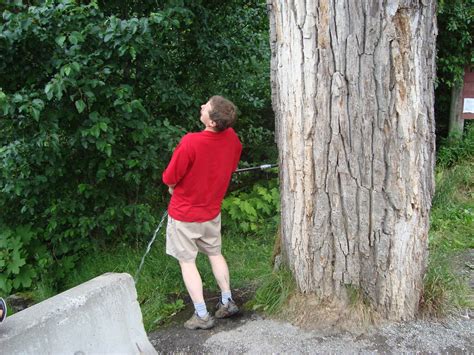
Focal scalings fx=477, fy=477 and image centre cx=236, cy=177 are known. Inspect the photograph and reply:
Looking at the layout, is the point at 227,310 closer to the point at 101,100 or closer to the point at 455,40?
the point at 101,100

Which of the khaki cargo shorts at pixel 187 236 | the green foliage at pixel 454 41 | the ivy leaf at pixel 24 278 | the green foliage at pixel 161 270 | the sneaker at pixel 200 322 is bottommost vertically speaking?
the ivy leaf at pixel 24 278

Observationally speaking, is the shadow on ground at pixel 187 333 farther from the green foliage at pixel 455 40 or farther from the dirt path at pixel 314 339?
the green foliage at pixel 455 40

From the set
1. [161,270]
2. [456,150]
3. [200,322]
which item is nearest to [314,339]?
[200,322]

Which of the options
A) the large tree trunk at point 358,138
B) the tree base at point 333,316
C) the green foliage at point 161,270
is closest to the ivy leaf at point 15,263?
the green foliage at point 161,270

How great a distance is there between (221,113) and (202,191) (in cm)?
56

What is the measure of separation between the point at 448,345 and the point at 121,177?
3.23 meters

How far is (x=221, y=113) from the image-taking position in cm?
313

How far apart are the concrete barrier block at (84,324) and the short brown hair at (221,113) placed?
1146 millimetres

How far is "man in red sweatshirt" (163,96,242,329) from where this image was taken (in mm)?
3152

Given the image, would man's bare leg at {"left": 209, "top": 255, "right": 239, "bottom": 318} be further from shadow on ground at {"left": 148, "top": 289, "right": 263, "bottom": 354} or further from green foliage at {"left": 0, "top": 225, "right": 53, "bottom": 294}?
green foliage at {"left": 0, "top": 225, "right": 53, "bottom": 294}

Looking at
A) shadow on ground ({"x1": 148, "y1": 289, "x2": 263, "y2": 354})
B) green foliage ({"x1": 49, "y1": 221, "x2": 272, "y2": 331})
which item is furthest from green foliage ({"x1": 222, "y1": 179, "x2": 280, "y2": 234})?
shadow on ground ({"x1": 148, "y1": 289, "x2": 263, "y2": 354})

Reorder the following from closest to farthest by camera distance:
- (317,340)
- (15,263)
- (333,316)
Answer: (317,340) → (333,316) → (15,263)

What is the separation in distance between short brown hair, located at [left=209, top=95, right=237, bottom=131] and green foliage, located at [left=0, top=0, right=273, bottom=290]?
85cm

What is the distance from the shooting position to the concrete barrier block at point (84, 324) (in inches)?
91.0
